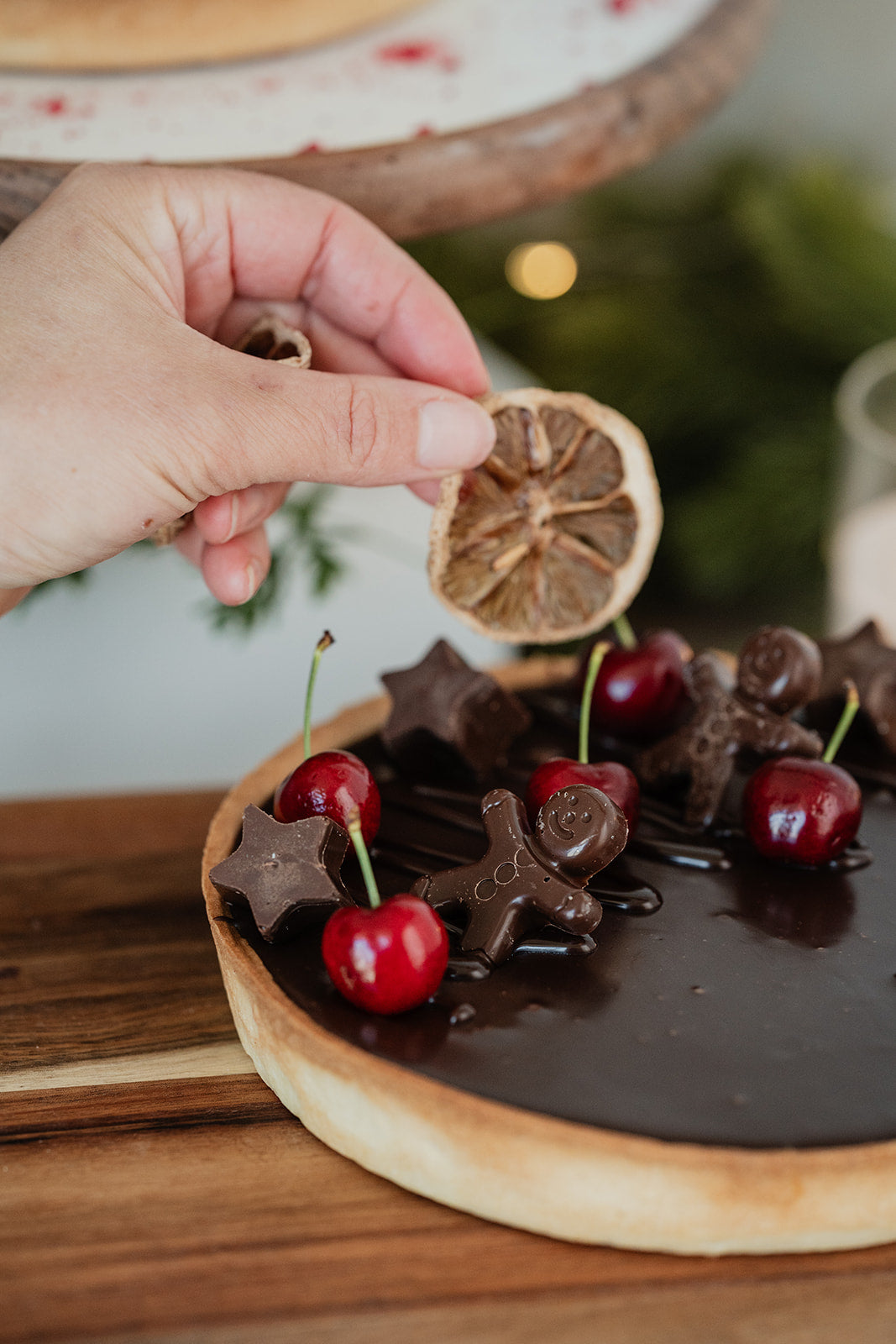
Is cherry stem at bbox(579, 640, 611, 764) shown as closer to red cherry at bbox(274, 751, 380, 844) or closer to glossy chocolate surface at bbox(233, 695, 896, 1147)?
glossy chocolate surface at bbox(233, 695, 896, 1147)

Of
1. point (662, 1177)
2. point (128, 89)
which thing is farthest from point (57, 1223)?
point (128, 89)

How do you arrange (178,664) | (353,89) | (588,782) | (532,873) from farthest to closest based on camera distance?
(178,664), (353,89), (588,782), (532,873)

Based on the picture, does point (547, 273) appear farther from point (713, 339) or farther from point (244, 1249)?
point (244, 1249)

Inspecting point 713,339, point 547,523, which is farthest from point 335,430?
point 713,339

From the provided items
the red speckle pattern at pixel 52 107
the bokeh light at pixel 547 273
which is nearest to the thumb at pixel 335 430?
the red speckle pattern at pixel 52 107

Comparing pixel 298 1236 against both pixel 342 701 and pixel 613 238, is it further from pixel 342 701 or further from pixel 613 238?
pixel 613 238

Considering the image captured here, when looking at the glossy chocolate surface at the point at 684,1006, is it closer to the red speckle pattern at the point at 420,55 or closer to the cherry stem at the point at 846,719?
the cherry stem at the point at 846,719
